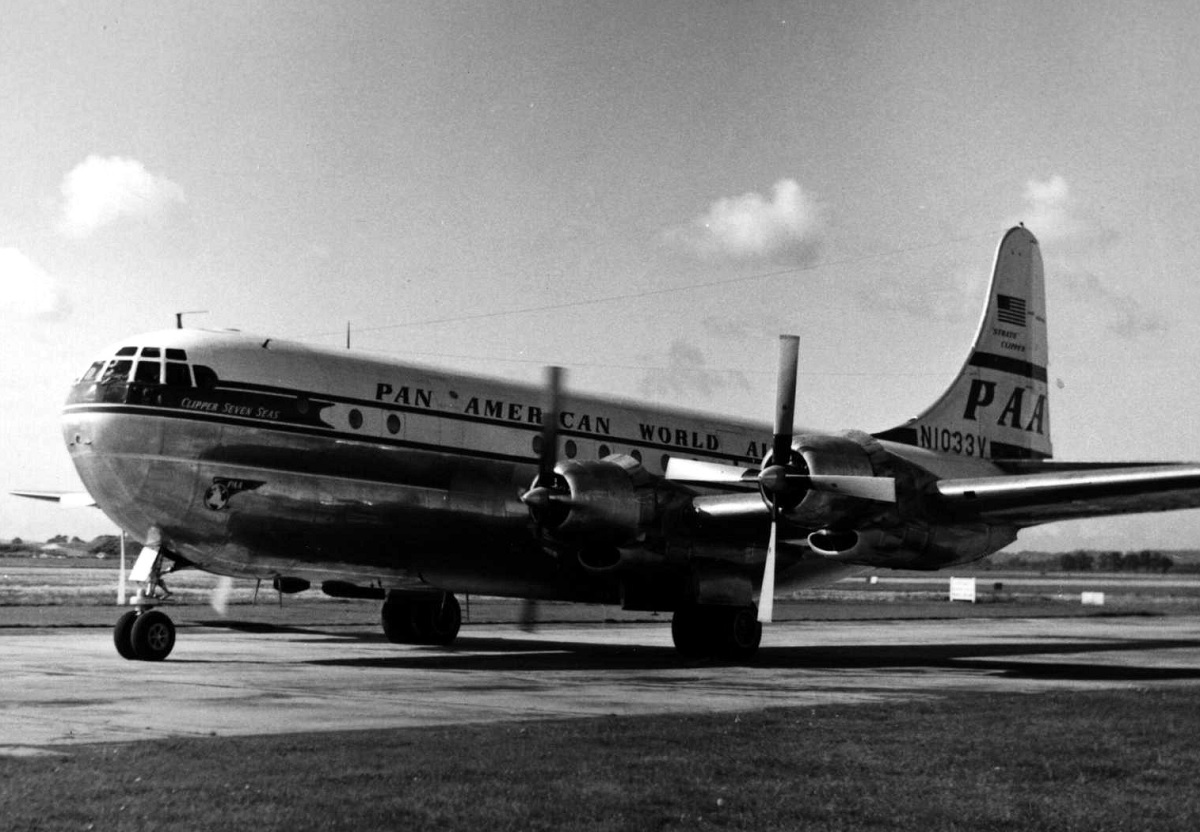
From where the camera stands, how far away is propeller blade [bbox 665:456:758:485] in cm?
2059

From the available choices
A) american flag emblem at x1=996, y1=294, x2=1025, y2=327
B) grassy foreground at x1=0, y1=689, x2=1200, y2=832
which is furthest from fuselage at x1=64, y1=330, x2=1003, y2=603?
grassy foreground at x1=0, y1=689, x2=1200, y2=832

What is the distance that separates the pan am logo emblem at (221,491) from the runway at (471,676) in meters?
2.15

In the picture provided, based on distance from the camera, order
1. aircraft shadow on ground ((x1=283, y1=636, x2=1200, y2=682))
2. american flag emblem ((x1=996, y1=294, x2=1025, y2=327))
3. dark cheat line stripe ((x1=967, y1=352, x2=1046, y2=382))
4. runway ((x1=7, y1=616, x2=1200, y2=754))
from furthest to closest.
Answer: american flag emblem ((x1=996, y1=294, x2=1025, y2=327))
dark cheat line stripe ((x1=967, y1=352, x2=1046, y2=382))
aircraft shadow on ground ((x1=283, y1=636, x2=1200, y2=682))
runway ((x1=7, y1=616, x2=1200, y2=754))

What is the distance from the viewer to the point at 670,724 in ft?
39.7

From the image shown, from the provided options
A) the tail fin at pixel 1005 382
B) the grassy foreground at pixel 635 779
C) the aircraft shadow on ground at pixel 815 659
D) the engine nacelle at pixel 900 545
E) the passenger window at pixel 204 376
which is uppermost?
the tail fin at pixel 1005 382

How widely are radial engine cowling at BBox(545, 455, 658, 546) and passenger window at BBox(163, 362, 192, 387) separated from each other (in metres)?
5.42

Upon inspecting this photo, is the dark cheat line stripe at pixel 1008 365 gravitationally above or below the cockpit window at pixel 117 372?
above

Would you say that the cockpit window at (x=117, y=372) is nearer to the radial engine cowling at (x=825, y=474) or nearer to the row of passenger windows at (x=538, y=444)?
the row of passenger windows at (x=538, y=444)

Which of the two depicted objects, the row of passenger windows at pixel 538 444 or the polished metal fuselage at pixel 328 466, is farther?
the row of passenger windows at pixel 538 444

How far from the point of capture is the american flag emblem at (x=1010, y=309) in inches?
1081

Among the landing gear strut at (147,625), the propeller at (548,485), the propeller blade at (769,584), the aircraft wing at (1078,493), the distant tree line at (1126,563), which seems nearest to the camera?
the propeller blade at (769,584)

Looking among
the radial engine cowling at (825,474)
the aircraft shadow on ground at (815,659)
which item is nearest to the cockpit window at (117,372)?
the aircraft shadow on ground at (815,659)

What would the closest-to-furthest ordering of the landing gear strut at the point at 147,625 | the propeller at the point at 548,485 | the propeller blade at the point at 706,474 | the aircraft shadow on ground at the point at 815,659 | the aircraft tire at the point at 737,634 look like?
the landing gear strut at the point at 147,625 → the aircraft shadow on ground at the point at 815,659 → the propeller at the point at 548,485 → the propeller blade at the point at 706,474 → the aircraft tire at the point at 737,634

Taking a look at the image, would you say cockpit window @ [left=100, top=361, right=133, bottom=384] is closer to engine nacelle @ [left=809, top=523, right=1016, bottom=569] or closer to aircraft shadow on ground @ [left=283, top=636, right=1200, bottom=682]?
aircraft shadow on ground @ [left=283, top=636, right=1200, bottom=682]
